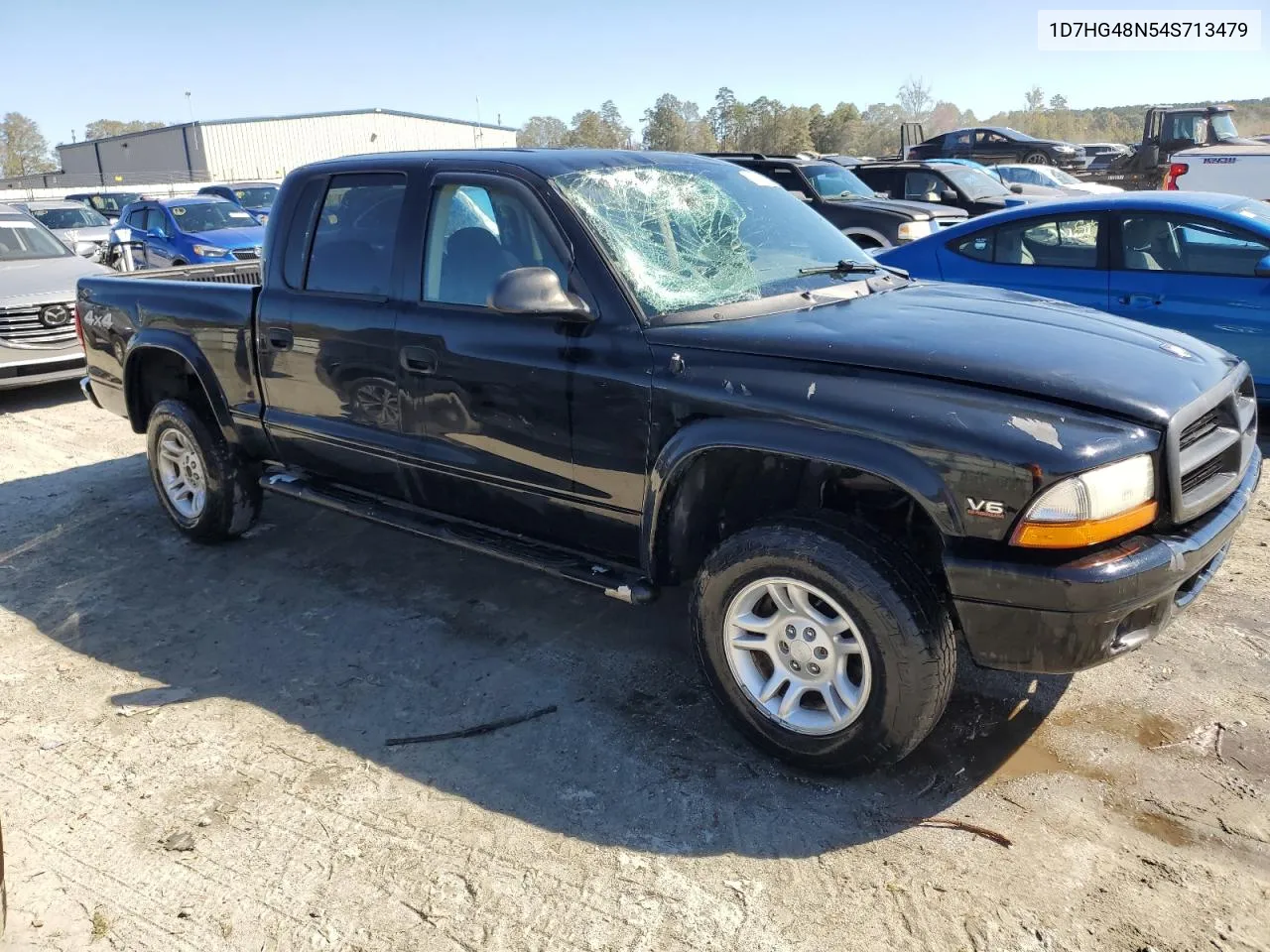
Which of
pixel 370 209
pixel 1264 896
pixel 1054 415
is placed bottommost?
pixel 1264 896

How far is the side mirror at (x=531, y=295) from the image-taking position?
3.18m

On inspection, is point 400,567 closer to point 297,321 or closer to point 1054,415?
point 297,321

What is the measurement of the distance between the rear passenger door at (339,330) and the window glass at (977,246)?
4630 millimetres

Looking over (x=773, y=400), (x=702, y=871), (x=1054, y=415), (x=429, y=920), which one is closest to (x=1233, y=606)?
(x=1054, y=415)

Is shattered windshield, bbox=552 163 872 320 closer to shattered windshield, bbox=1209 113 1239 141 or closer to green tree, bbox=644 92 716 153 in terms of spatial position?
shattered windshield, bbox=1209 113 1239 141

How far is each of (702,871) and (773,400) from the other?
1374 mm

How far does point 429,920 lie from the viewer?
2568 mm

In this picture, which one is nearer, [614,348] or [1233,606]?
[614,348]

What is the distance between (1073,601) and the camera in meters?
2.55

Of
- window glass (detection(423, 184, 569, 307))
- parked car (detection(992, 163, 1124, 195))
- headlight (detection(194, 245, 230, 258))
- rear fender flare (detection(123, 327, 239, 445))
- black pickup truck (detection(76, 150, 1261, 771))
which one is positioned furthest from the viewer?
parked car (detection(992, 163, 1124, 195))

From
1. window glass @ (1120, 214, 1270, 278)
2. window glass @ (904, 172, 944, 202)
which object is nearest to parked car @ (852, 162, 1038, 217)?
window glass @ (904, 172, 944, 202)

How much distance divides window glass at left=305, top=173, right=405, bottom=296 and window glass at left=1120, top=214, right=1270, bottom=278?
4867 millimetres

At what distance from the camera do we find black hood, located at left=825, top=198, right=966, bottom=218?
37.8ft

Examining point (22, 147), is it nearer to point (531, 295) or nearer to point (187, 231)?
point (187, 231)
